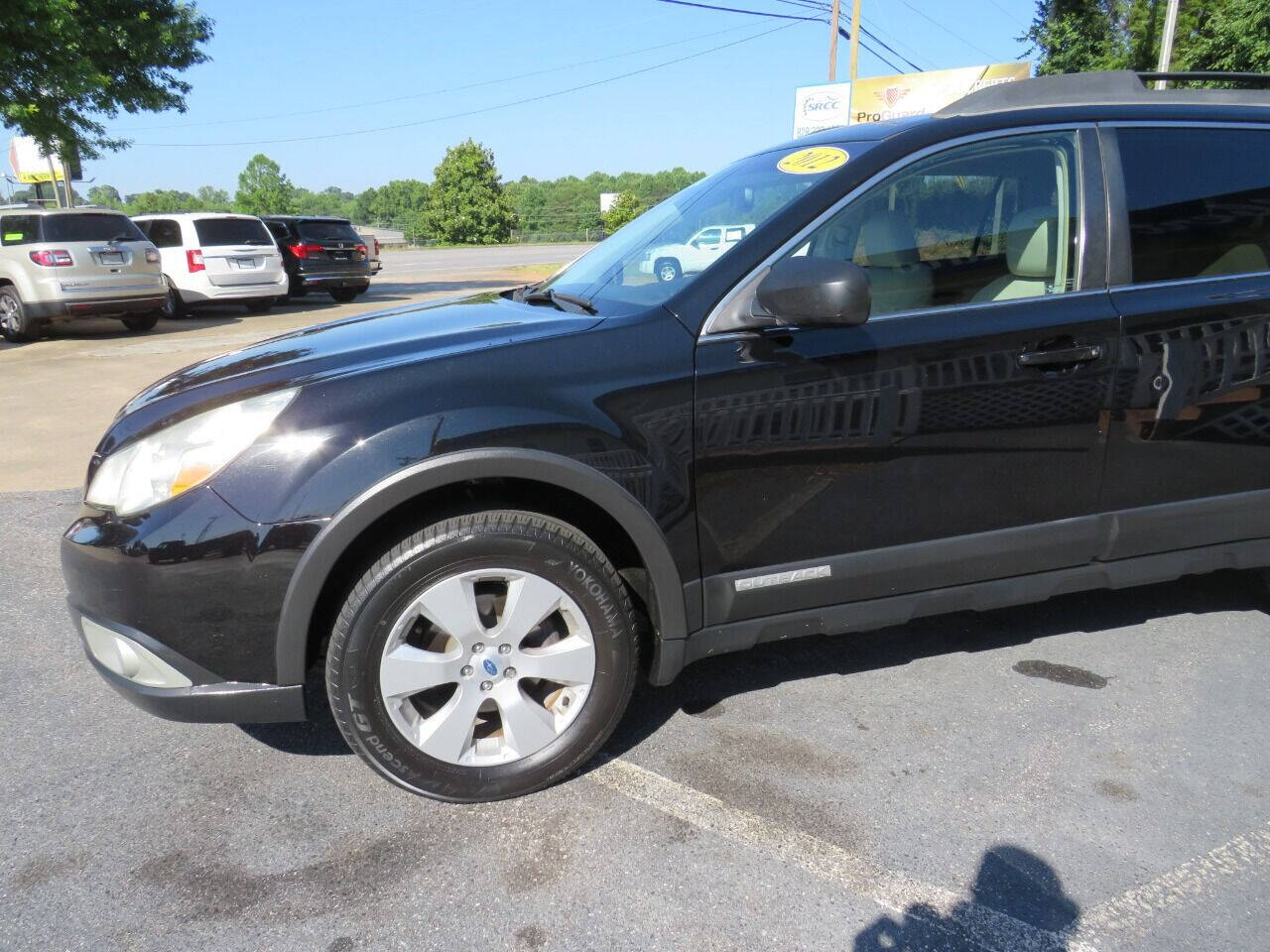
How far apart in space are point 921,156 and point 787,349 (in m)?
0.75

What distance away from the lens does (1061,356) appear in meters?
2.78

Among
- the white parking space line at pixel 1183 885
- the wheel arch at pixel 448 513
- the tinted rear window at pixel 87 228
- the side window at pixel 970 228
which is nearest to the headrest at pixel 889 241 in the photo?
the side window at pixel 970 228

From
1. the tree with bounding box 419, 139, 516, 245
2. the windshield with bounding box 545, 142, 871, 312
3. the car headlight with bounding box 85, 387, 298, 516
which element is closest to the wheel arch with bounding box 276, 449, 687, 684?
the car headlight with bounding box 85, 387, 298, 516

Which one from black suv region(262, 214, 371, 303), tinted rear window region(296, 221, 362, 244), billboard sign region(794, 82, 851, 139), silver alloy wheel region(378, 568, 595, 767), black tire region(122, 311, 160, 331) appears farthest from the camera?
billboard sign region(794, 82, 851, 139)

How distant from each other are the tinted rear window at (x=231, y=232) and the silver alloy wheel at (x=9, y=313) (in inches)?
119

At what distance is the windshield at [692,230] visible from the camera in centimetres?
279

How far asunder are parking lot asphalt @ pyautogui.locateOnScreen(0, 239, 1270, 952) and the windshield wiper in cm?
132

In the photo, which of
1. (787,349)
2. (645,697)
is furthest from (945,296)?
(645,697)

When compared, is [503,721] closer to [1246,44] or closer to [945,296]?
[945,296]

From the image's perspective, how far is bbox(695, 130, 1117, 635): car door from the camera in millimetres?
2586

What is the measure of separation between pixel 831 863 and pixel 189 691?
5.44 ft

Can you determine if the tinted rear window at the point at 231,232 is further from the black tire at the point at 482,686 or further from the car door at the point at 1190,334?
the car door at the point at 1190,334

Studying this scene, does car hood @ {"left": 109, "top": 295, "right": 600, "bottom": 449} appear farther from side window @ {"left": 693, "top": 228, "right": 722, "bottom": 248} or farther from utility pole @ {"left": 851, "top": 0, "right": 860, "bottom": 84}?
utility pole @ {"left": 851, "top": 0, "right": 860, "bottom": 84}

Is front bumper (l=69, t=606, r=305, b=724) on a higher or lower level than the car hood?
lower
